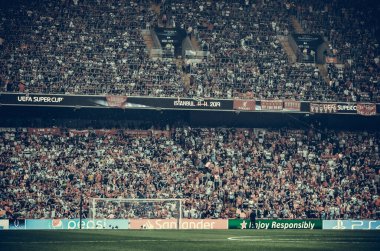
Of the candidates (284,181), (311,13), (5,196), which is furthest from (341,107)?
(5,196)

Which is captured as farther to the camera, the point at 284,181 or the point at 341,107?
the point at 341,107

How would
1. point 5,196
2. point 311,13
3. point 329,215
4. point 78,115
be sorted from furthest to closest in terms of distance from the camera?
point 311,13 < point 78,115 < point 329,215 < point 5,196

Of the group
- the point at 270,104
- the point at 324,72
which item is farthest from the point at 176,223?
the point at 324,72

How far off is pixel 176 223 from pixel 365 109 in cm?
1922

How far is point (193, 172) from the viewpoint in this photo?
57.1 metres

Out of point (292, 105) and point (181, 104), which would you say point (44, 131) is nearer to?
point (181, 104)

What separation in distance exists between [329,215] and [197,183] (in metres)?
9.51

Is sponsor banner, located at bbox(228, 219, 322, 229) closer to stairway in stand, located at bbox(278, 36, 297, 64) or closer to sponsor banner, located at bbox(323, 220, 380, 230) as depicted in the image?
sponsor banner, located at bbox(323, 220, 380, 230)

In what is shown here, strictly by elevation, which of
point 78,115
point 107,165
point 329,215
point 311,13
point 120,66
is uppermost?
point 311,13

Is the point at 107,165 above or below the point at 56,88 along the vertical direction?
below

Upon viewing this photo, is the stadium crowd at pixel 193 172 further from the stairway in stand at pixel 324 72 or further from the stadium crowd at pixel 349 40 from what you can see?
the stairway in stand at pixel 324 72

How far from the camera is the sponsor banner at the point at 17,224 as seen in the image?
48.8 metres

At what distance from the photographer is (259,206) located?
180 ft

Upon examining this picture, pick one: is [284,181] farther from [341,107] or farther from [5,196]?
[5,196]
